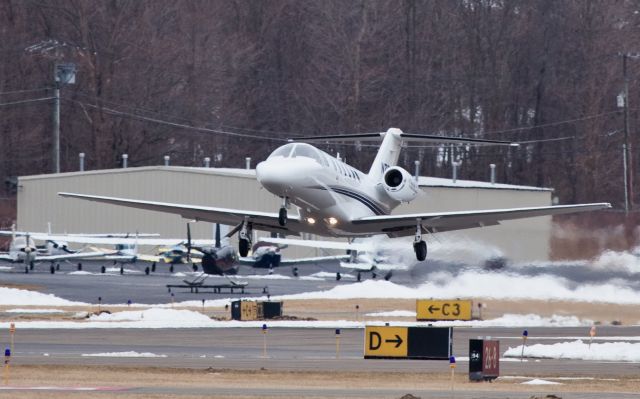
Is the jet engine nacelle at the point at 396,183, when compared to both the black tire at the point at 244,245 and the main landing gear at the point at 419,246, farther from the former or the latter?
the black tire at the point at 244,245

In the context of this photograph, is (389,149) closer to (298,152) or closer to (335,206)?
(335,206)

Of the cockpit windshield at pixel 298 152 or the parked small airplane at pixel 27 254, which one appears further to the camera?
the parked small airplane at pixel 27 254

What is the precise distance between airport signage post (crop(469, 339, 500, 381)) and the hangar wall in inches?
1400

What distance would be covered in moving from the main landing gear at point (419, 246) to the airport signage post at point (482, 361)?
861 centimetres

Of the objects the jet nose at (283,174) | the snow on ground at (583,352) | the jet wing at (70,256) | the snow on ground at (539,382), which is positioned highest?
the jet nose at (283,174)

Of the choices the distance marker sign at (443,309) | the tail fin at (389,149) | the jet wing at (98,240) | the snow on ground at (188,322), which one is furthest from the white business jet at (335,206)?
the jet wing at (98,240)

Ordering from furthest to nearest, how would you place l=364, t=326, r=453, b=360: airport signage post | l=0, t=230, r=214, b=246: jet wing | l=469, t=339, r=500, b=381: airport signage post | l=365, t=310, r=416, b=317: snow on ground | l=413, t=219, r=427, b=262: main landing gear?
l=0, t=230, r=214, b=246: jet wing
l=365, t=310, r=416, b=317: snow on ground
l=413, t=219, r=427, b=262: main landing gear
l=364, t=326, r=453, b=360: airport signage post
l=469, t=339, r=500, b=381: airport signage post

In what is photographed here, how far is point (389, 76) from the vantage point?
8912 cm

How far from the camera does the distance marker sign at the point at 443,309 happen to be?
145ft

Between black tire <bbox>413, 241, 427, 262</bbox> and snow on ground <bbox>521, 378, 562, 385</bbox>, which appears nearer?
snow on ground <bbox>521, 378, 562, 385</bbox>

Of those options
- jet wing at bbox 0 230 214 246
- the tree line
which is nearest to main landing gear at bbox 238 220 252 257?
jet wing at bbox 0 230 214 246

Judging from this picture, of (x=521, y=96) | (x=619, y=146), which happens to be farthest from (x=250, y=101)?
(x=619, y=146)

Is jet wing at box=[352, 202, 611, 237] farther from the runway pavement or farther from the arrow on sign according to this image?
the arrow on sign

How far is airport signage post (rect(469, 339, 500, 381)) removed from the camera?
88.6 ft
